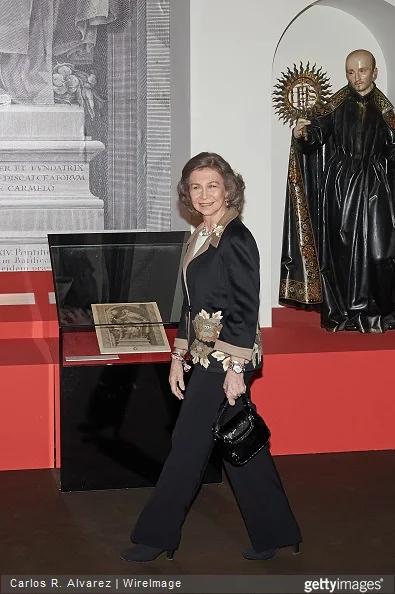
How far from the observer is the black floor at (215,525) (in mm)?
4152

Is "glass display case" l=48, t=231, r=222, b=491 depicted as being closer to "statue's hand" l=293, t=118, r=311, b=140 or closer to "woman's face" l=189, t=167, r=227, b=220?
"woman's face" l=189, t=167, r=227, b=220

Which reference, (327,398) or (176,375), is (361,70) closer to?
(327,398)

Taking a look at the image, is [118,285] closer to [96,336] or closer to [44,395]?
[96,336]

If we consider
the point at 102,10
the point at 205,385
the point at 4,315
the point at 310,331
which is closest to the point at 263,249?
the point at 310,331

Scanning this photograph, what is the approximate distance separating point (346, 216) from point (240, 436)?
2.74 metres

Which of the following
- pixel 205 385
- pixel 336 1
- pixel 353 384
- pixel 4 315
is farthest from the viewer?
pixel 336 1

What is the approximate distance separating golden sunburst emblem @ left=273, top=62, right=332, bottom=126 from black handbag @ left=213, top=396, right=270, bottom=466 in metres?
3.08

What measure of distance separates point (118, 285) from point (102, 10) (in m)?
2.70

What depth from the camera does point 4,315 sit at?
246 inches

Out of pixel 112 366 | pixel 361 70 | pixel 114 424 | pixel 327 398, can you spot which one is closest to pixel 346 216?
pixel 361 70

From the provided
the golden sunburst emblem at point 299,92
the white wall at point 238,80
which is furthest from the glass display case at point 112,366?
the golden sunburst emblem at point 299,92

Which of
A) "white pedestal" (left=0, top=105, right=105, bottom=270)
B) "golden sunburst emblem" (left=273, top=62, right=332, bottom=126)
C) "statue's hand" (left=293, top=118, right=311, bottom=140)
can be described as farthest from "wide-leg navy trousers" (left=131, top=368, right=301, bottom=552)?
"white pedestal" (left=0, top=105, right=105, bottom=270)

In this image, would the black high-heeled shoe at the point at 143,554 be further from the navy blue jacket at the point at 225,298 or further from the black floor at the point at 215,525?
the navy blue jacket at the point at 225,298

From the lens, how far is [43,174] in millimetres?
7301
